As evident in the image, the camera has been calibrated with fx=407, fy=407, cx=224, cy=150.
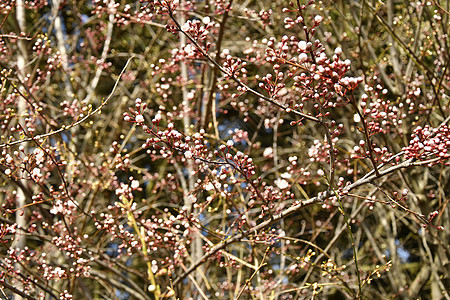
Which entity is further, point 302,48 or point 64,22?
point 64,22

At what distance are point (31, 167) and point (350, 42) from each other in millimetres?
5351

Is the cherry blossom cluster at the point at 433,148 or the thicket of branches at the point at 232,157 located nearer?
the cherry blossom cluster at the point at 433,148

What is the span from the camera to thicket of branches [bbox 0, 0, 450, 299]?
2.01 metres

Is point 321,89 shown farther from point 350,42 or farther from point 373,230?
point 373,230

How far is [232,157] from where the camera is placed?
2.06 meters

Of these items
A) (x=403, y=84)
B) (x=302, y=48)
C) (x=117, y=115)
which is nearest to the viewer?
(x=302, y=48)

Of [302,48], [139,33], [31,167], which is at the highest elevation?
[139,33]

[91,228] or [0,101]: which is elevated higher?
[0,101]

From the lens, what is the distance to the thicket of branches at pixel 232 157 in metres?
2.01

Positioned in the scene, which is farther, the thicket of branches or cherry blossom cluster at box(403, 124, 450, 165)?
the thicket of branches

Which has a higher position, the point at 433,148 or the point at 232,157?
the point at 232,157

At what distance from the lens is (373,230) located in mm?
6691

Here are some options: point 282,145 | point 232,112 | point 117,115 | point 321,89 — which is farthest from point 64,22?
point 321,89

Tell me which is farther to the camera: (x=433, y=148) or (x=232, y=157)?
(x=232, y=157)
